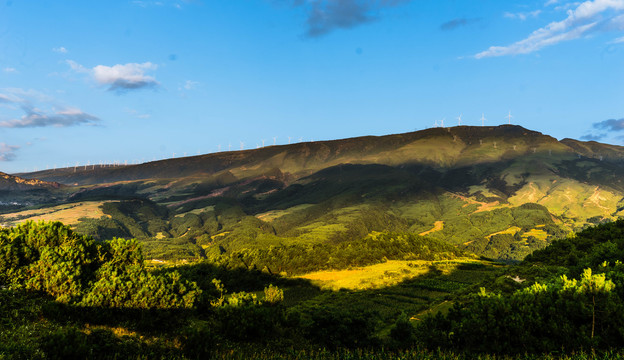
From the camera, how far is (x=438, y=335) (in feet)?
123

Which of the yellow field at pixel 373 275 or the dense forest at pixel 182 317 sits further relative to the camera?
the yellow field at pixel 373 275

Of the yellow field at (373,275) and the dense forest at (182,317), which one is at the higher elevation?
the dense forest at (182,317)

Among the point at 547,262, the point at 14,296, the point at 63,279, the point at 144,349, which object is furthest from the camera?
the point at 547,262

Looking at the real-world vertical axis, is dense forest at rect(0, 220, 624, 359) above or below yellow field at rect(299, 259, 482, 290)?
above

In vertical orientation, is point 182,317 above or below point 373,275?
above

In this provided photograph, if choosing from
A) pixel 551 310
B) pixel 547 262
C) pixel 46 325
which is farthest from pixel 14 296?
pixel 547 262

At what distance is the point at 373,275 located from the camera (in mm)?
157875

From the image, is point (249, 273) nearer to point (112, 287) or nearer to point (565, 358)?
point (112, 287)

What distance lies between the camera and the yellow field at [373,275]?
483 ft

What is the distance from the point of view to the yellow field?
483 ft

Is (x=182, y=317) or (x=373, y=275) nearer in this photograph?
(x=182, y=317)

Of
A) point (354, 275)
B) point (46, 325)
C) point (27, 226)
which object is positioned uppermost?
point (27, 226)

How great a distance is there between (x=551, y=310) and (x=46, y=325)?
1603 inches

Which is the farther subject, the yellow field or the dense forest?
the yellow field
